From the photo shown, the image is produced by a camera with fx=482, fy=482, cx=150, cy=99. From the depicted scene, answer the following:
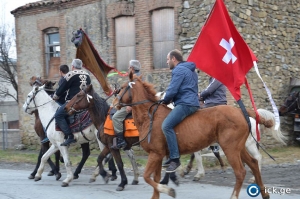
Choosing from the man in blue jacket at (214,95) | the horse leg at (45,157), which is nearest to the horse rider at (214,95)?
the man in blue jacket at (214,95)

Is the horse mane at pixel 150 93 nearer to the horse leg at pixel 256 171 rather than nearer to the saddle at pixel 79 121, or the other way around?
the horse leg at pixel 256 171

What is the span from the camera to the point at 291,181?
10.4 m

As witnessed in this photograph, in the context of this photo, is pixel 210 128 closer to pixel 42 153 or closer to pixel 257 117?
pixel 257 117

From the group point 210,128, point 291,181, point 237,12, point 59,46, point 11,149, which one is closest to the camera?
point 210,128

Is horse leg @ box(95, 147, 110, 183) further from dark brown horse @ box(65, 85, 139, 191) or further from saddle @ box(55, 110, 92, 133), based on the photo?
saddle @ box(55, 110, 92, 133)

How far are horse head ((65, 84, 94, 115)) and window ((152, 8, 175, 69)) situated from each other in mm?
7225

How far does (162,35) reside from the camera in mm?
17375

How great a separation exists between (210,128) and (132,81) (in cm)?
168

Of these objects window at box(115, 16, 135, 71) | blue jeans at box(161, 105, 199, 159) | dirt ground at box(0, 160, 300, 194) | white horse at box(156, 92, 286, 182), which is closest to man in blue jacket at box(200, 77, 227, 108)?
white horse at box(156, 92, 286, 182)

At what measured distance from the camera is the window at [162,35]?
17.1m

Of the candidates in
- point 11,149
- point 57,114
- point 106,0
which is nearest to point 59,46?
point 106,0

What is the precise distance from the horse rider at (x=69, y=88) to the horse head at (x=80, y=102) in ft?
0.66

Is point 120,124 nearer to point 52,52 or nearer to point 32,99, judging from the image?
point 32,99

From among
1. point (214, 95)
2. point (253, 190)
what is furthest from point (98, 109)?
point (253, 190)
